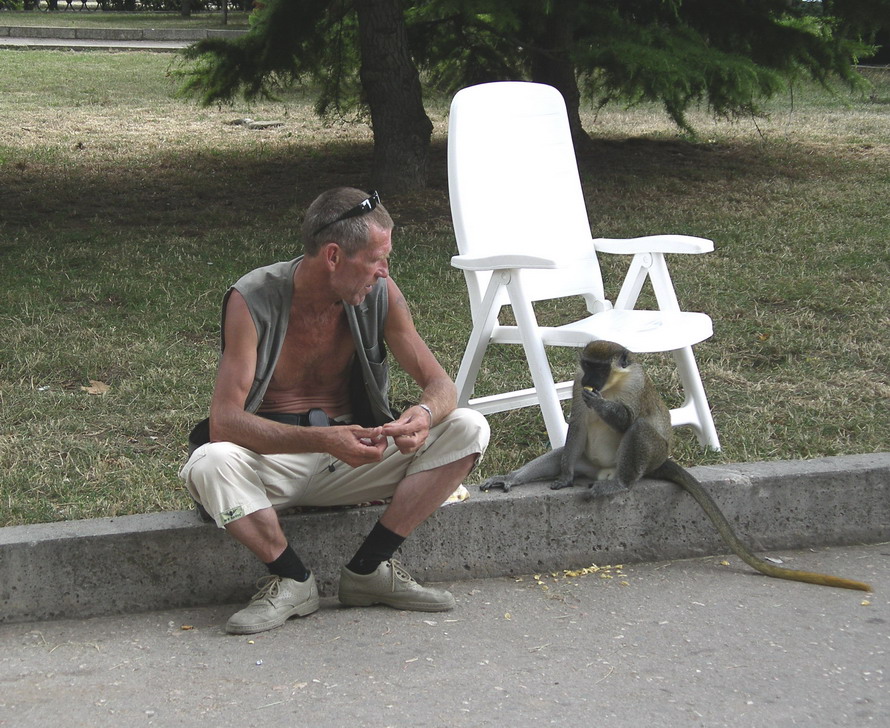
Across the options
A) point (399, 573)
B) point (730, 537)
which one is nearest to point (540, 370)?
point (730, 537)

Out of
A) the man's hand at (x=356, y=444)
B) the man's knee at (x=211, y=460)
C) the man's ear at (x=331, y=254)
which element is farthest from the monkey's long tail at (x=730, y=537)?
the man's knee at (x=211, y=460)

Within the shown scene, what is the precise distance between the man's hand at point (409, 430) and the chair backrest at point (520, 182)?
1406 mm

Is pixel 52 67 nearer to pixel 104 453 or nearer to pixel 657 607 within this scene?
pixel 104 453

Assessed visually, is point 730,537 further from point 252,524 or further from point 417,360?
point 252,524

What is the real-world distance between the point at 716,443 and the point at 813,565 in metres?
0.79

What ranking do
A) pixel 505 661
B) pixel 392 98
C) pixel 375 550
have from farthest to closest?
pixel 392 98 < pixel 375 550 < pixel 505 661

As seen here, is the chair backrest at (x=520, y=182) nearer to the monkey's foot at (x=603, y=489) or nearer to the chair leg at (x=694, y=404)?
the chair leg at (x=694, y=404)

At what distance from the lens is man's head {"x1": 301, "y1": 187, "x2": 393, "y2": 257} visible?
3408 millimetres

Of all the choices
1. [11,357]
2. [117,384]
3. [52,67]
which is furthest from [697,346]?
[52,67]

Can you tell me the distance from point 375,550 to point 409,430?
40cm

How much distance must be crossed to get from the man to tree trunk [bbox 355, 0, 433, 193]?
563cm

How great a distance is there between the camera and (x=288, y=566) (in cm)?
344

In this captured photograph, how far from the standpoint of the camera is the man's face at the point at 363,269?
3418 millimetres

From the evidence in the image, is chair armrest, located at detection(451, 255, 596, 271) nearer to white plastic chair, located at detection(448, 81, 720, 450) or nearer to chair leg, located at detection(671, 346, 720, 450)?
white plastic chair, located at detection(448, 81, 720, 450)
